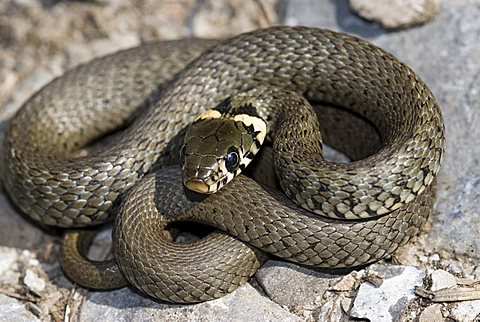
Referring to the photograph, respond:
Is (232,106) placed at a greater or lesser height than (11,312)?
greater

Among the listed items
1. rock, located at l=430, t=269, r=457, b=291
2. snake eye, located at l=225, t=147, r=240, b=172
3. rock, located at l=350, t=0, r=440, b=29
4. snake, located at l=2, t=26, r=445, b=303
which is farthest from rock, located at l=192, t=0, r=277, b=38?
rock, located at l=430, t=269, r=457, b=291

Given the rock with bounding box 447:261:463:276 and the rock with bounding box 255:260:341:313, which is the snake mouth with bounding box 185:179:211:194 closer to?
the rock with bounding box 255:260:341:313

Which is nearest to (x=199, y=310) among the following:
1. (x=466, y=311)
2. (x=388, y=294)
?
(x=388, y=294)

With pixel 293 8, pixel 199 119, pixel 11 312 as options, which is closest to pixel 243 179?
pixel 199 119

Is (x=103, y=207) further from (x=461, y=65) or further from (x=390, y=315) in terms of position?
(x=461, y=65)

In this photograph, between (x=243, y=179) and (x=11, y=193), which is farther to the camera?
(x=11, y=193)

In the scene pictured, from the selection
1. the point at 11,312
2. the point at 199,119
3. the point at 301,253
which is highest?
the point at 199,119

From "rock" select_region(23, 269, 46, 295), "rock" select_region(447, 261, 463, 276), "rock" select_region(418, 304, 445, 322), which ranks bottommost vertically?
"rock" select_region(23, 269, 46, 295)
